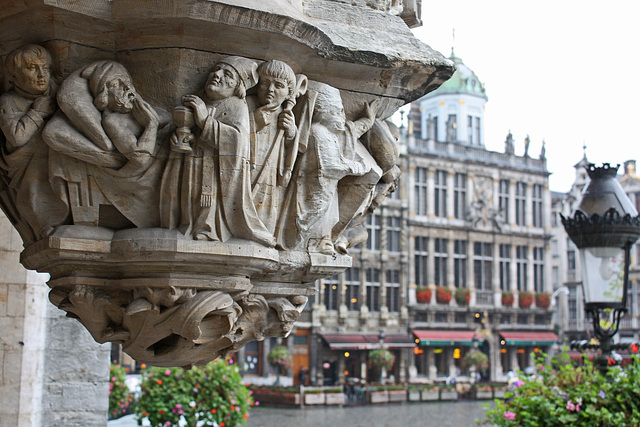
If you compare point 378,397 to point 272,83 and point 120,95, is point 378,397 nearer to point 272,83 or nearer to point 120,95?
point 272,83

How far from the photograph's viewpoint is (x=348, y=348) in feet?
98.6

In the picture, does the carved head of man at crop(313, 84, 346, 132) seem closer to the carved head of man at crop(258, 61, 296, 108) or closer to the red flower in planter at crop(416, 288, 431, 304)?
the carved head of man at crop(258, 61, 296, 108)

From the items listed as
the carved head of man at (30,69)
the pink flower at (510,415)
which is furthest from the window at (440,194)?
the carved head of man at (30,69)

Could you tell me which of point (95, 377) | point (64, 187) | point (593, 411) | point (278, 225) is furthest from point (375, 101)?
point (95, 377)

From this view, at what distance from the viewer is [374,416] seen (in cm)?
2073

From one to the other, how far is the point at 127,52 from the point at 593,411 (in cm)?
345

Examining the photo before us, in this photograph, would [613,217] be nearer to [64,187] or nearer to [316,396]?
[64,187]

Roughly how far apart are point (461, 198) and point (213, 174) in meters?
33.0

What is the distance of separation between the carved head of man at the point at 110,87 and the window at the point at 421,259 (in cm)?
3109

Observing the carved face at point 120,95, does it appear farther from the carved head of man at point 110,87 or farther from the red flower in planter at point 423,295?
the red flower in planter at point 423,295

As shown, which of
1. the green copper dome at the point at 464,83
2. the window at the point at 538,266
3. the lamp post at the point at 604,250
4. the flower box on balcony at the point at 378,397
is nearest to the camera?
the lamp post at the point at 604,250

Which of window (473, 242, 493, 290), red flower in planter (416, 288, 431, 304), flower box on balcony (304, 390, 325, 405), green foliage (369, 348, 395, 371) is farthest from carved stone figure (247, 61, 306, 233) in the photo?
window (473, 242, 493, 290)

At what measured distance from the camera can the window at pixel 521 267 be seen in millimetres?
35812

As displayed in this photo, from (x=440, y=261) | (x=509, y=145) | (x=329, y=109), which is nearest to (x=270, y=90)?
(x=329, y=109)
